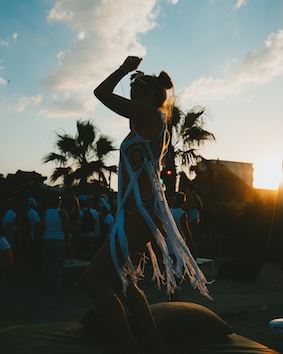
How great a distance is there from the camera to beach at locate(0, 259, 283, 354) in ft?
17.6

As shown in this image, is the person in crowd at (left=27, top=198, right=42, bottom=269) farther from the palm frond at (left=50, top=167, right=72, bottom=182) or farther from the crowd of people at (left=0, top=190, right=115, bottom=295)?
the palm frond at (left=50, top=167, right=72, bottom=182)

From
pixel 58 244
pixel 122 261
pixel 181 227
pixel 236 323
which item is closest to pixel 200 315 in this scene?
pixel 122 261

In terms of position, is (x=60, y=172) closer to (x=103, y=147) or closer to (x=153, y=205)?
(x=103, y=147)

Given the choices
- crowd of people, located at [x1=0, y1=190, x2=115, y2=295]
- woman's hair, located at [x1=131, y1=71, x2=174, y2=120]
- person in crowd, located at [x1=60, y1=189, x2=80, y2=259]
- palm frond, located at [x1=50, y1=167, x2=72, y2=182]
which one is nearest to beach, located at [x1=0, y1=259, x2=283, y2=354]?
crowd of people, located at [x1=0, y1=190, x2=115, y2=295]

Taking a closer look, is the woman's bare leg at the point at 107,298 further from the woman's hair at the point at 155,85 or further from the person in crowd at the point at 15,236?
the person in crowd at the point at 15,236

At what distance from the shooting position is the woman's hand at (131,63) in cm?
269

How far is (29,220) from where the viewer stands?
8539mm

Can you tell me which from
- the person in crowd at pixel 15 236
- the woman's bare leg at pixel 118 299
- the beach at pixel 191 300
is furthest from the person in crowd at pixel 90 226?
the woman's bare leg at pixel 118 299

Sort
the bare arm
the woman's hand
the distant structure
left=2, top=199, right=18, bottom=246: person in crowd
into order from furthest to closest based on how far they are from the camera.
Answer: the distant structure
left=2, top=199, right=18, bottom=246: person in crowd
the woman's hand
the bare arm

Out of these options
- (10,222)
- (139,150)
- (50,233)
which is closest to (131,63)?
(139,150)

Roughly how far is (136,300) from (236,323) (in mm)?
3104

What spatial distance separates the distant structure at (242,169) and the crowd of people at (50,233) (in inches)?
476

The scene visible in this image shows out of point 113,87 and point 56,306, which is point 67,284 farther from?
point 113,87

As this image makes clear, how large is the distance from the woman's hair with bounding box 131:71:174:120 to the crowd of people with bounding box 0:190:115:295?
2.86m
